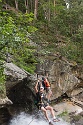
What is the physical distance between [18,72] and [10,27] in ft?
12.7

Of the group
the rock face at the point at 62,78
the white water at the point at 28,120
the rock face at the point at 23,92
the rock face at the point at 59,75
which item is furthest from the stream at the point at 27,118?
the rock face at the point at 62,78

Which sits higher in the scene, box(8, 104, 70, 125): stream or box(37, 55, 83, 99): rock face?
box(37, 55, 83, 99): rock face

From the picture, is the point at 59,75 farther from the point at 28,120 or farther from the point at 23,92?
the point at 28,120

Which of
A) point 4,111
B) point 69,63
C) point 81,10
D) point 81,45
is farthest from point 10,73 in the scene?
point 81,10

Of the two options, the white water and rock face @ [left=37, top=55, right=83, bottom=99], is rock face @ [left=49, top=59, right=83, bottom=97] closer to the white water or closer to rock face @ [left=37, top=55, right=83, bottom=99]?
rock face @ [left=37, top=55, right=83, bottom=99]

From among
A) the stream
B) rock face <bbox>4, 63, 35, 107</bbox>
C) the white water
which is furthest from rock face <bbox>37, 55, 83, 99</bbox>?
the white water

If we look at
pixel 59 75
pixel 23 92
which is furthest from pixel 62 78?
pixel 23 92

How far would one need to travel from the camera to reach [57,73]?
1777 cm

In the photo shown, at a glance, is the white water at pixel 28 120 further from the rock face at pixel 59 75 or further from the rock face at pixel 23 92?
the rock face at pixel 59 75

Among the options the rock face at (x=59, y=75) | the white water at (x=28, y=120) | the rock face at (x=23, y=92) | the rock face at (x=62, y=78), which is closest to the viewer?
the white water at (x=28, y=120)

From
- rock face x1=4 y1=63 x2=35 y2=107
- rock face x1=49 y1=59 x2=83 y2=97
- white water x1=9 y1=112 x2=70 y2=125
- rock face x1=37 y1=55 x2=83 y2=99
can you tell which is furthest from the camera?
rock face x1=49 y1=59 x2=83 y2=97

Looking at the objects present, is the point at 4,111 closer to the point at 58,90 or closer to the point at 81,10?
the point at 58,90

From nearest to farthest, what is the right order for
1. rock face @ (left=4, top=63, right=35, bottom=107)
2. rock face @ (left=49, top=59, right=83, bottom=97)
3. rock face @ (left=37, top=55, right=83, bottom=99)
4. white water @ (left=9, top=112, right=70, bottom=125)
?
white water @ (left=9, top=112, right=70, bottom=125) < rock face @ (left=4, top=63, right=35, bottom=107) < rock face @ (left=37, top=55, right=83, bottom=99) < rock face @ (left=49, top=59, right=83, bottom=97)

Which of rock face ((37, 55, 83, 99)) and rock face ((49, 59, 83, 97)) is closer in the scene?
rock face ((37, 55, 83, 99))
